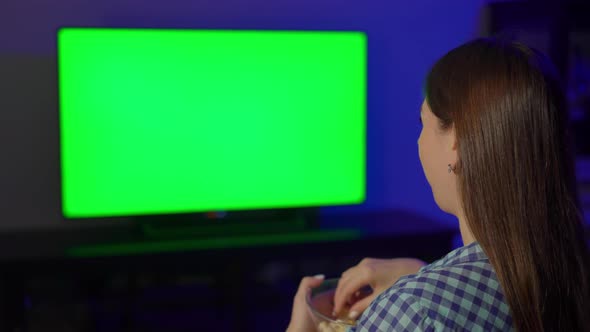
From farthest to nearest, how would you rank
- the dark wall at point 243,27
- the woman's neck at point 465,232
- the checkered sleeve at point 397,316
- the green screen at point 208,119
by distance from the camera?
the dark wall at point 243,27, the green screen at point 208,119, the woman's neck at point 465,232, the checkered sleeve at point 397,316

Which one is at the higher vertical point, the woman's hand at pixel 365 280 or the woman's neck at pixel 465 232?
the woman's neck at pixel 465 232

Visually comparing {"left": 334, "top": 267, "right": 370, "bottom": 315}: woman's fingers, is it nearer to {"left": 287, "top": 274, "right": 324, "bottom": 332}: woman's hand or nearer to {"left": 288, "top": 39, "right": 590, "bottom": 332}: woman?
{"left": 287, "top": 274, "right": 324, "bottom": 332}: woman's hand

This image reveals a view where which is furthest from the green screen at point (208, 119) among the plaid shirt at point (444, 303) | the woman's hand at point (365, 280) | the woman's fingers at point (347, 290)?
the plaid shirt at point (444, 303)

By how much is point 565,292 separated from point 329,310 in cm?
38

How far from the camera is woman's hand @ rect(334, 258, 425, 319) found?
115 centimetres

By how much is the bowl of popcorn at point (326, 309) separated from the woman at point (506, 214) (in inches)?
Answer: 4.1

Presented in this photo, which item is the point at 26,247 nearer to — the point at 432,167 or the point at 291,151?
the point at 291,151

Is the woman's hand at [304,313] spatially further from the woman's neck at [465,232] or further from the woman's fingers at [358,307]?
the woman's neck at [465,232]

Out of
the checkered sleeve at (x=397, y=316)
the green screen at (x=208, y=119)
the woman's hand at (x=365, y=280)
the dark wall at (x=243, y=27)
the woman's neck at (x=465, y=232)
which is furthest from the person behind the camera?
the dark wall at (x=243, y=27)

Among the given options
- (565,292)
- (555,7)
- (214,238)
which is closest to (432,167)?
(565,292)

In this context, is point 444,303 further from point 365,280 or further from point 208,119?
point 208,119

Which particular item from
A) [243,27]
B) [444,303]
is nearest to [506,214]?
[444,303]

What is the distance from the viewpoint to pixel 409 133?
3.06 metres

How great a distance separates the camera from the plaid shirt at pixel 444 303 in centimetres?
86
